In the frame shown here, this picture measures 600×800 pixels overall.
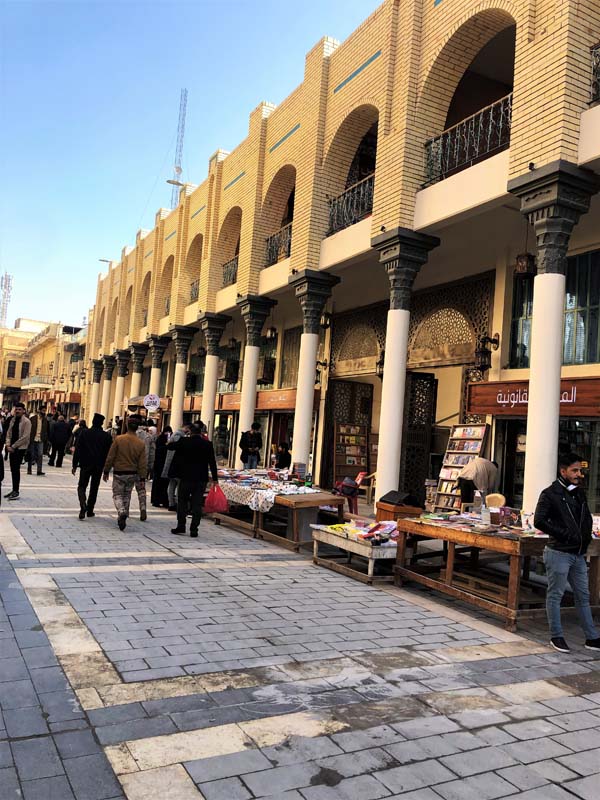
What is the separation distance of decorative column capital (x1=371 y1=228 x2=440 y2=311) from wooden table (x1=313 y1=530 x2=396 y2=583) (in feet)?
15.6

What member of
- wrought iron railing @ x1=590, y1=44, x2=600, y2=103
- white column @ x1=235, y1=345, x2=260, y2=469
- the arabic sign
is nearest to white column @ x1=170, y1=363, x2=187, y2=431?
white column @ x1=235, y1=345, x2=260, y2=469

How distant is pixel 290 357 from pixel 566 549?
14.9 m

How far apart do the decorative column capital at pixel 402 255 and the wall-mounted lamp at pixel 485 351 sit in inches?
67.7

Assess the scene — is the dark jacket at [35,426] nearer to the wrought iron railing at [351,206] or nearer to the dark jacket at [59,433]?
the dark jacket at [59,433]

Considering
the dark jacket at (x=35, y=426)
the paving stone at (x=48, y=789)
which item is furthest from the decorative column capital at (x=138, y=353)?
the paving stone at (x=48, y=789)

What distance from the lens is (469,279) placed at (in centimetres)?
1264

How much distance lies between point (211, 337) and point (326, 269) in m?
7.20

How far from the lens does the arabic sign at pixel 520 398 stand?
355 inches

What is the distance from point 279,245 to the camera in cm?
1606

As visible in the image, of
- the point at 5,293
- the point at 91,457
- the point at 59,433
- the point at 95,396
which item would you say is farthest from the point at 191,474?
the point at 5,293

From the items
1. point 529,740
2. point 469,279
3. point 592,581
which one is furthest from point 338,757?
point 469,279

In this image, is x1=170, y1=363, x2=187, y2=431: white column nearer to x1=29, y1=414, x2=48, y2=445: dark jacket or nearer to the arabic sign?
x1=29, y1=414, x2=48, y2=445: dark jacket

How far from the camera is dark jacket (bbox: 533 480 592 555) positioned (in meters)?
5.31

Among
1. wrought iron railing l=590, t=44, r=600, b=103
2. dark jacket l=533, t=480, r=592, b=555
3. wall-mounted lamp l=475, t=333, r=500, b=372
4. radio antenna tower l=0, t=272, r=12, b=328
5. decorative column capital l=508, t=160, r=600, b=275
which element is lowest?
dark jacket l=533, t=480, r=592, b=555
